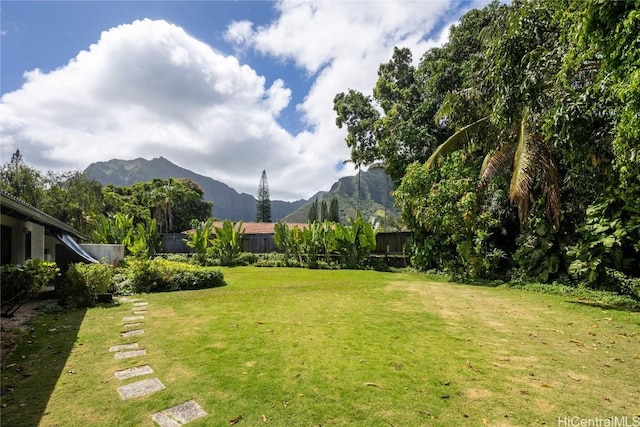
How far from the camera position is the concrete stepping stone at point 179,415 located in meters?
2.60

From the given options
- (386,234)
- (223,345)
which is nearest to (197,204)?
(386,234)

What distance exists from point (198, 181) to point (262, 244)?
130672 millimetres

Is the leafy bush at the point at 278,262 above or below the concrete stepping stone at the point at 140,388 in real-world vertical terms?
below

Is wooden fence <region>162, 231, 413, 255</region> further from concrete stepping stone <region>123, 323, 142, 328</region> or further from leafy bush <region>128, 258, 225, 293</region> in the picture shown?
concrete stepping stone <region>123, 323, 142, 328</region>

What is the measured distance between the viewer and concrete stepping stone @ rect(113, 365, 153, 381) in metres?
A: 3.50

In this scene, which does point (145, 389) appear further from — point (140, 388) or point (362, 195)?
point (362, 195)

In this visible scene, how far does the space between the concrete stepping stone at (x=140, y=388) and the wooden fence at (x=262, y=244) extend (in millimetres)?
14794

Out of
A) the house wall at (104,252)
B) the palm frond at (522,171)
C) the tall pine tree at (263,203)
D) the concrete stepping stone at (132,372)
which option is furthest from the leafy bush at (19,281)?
the tall pine tree at (263,203)

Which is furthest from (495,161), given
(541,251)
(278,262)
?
(278,262)

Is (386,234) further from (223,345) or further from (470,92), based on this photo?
(223,345)

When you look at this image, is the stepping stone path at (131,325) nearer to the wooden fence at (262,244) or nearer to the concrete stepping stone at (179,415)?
the concrete stepping stone at (179,415)

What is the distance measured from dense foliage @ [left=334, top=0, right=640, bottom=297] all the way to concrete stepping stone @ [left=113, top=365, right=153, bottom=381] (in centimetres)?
676

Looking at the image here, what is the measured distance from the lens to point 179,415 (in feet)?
8.87

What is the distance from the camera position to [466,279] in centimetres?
1177
